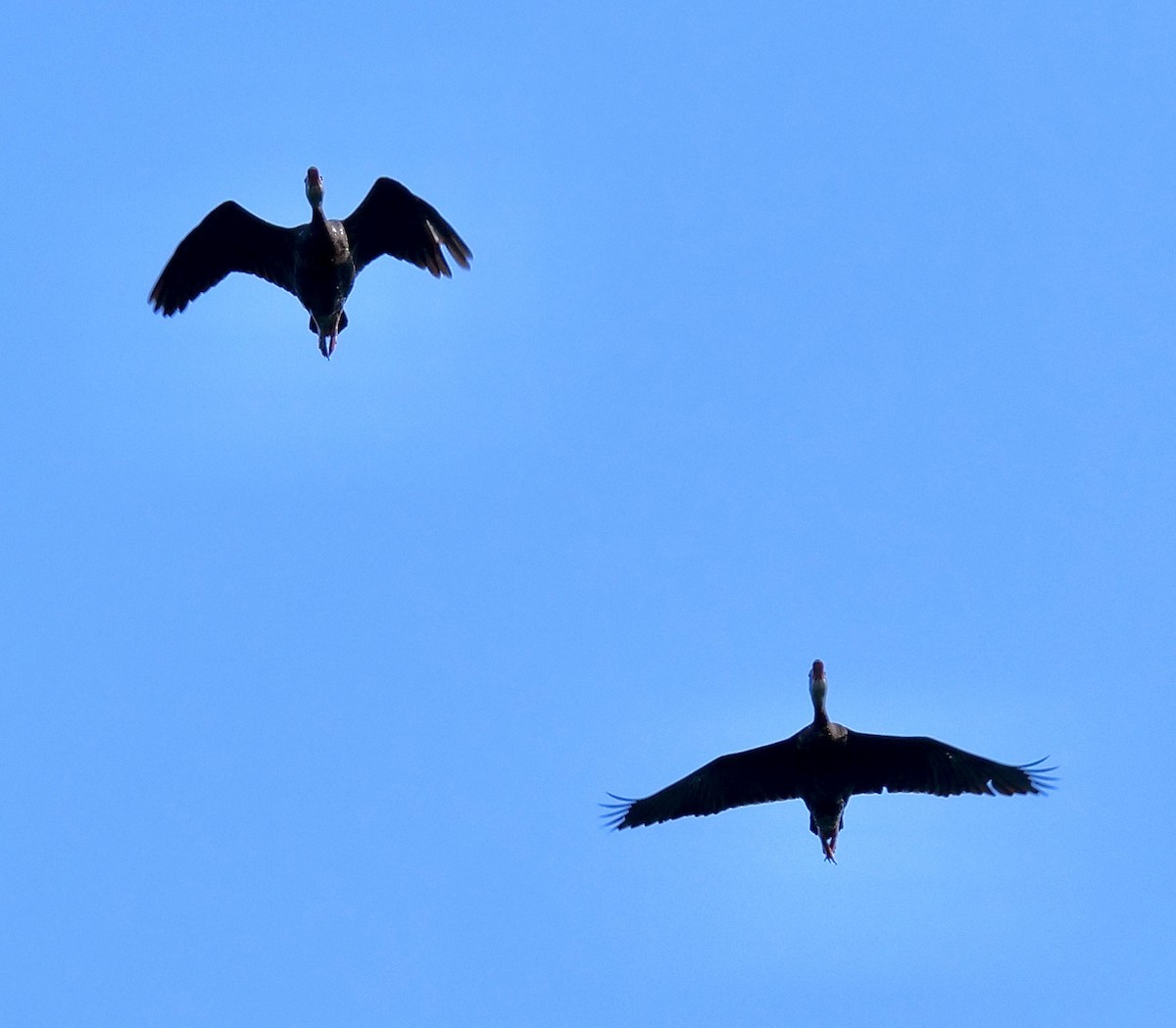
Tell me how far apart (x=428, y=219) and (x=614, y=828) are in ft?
19.6

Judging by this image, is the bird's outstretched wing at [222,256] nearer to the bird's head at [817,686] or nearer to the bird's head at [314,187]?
the bird's head at [314,187]

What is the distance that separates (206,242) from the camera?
18438 millimetres

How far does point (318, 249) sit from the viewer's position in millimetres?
17297

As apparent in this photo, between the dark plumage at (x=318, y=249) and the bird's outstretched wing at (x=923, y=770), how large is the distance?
5946 mm

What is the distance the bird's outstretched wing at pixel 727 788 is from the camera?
54.9ft

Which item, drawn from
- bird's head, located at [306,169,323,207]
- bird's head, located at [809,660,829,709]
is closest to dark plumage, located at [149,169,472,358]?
bird's head, located at [306,169,323,207]

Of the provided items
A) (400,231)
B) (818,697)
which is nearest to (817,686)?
(818,697)

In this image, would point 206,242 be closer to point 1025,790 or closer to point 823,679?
point 823,679

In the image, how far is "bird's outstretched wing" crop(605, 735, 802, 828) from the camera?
54.9 ft

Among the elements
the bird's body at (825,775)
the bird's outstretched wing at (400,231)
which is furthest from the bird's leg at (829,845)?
the bird's outstretched wing at (400,231)

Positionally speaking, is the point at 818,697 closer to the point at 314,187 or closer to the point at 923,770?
the point at 923,770

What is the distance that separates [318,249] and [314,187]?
56 centimetres

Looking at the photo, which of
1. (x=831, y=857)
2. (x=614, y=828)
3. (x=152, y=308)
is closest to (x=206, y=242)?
(x=152, y=308)

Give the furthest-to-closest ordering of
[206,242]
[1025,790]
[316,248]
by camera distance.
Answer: [206,242], [316,248], [1025,790]
